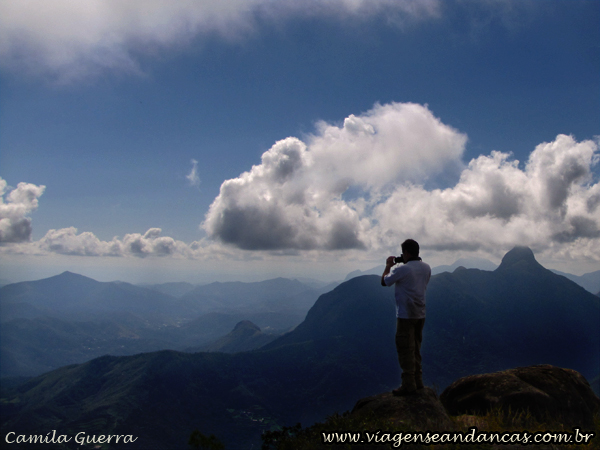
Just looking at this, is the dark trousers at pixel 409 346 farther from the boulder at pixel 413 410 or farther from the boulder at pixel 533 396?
the boulder at pixel 533 396

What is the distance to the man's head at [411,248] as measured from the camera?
34.5 feet

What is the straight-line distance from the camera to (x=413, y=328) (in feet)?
34.4

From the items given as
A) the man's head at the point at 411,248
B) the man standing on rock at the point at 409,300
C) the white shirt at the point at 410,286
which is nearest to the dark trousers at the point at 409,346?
the man standing on rock at the point at 409,300

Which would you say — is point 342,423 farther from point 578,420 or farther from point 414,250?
point 578,420

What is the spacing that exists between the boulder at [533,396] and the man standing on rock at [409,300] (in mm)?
3638

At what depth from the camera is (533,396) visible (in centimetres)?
1231

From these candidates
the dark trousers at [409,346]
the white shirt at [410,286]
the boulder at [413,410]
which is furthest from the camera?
the dark trousers at [409,346]

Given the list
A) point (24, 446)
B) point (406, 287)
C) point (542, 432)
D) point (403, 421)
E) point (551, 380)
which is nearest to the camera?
point (542, 432)

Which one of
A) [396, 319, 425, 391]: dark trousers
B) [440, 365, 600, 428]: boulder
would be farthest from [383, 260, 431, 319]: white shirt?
[440, 365, 600, 428]: boulder

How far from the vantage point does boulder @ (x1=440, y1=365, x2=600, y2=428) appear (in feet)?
39.1

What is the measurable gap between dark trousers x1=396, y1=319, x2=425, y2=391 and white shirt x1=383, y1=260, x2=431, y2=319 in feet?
1.12

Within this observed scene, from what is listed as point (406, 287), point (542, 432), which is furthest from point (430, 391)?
point (406, 287)

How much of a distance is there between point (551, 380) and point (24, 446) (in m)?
289

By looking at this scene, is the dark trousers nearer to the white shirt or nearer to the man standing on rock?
the man standing on rock
